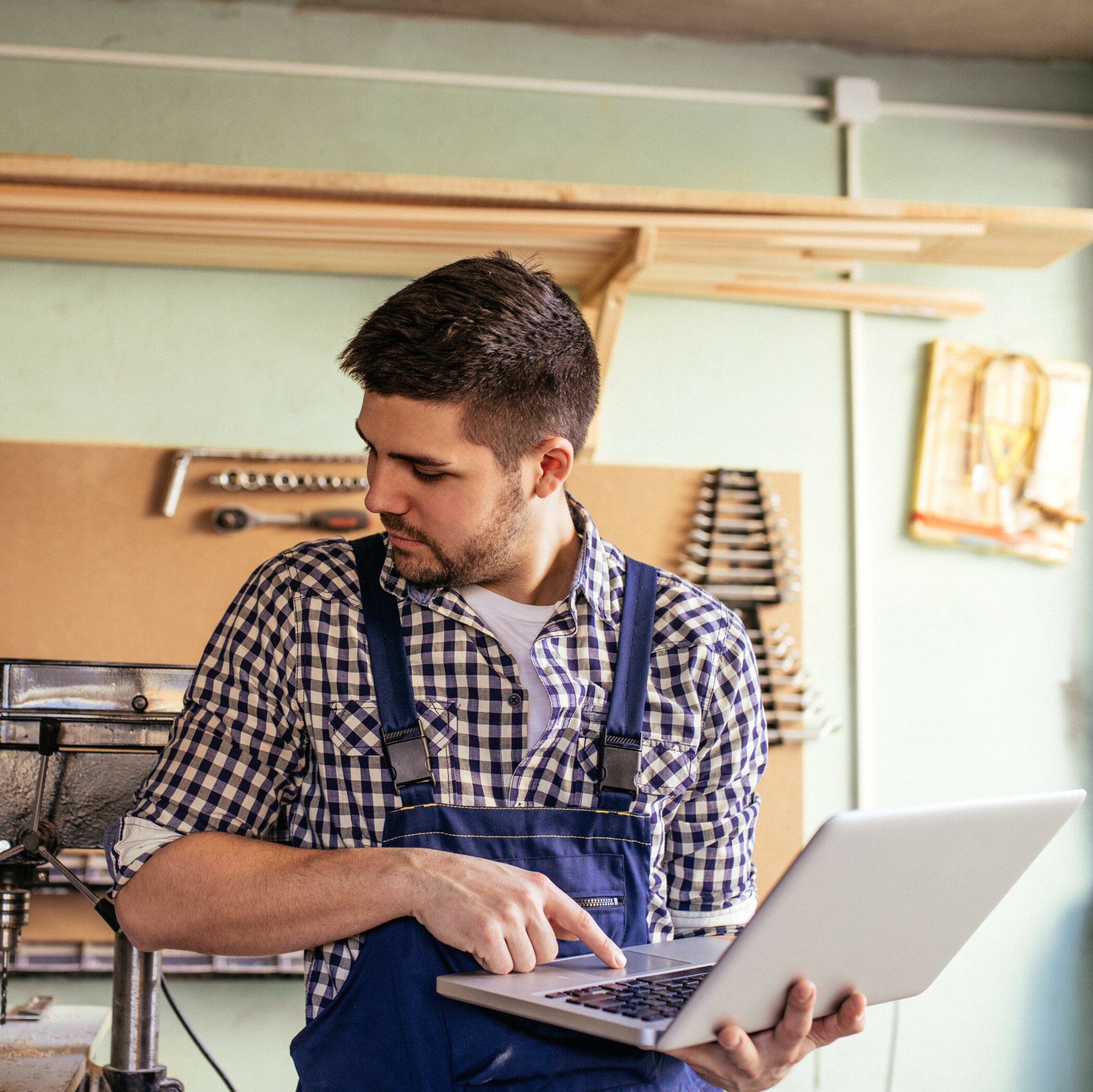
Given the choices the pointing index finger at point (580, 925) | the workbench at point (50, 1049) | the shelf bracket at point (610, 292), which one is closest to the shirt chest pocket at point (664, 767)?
the pointing index finger at point (580, 925)

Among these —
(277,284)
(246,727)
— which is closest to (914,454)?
(277,284)

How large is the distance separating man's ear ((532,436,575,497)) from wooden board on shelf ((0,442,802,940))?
1187 mm

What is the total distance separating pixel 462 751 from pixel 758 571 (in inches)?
56.1

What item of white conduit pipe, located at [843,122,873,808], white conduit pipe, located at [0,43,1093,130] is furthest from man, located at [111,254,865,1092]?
white conduit pipe, located at [0,43,1093,130]

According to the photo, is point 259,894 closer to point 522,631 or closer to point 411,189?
point 522,631

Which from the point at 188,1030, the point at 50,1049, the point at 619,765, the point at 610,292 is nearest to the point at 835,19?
the point at 610,292

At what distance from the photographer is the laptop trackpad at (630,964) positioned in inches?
40.0

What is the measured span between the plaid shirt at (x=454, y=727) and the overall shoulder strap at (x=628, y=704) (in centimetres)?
2

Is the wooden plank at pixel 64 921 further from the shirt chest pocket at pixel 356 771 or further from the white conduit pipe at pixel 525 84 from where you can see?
the white conduit pipe at pixel 525 84

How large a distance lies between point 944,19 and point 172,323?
188 cm

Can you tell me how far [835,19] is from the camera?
2.58 meters

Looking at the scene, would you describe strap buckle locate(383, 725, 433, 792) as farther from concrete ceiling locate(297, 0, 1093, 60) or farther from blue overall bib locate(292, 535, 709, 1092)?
concrete ceiling locate(297, 0, 1093, 60)

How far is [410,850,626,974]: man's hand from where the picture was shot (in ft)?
3.20

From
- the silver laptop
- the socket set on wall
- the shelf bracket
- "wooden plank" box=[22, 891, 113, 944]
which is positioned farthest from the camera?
the socket set on wall
